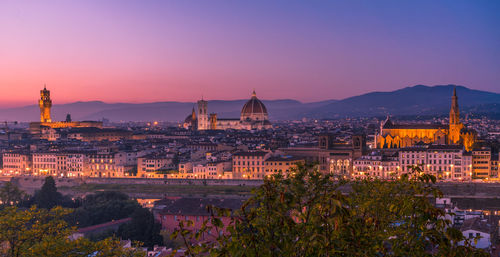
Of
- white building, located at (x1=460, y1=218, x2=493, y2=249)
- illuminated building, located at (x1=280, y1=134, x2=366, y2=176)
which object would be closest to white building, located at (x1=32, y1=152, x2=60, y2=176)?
illuminated building, located at (x1=280, y1=134, x2=366, y2=176)

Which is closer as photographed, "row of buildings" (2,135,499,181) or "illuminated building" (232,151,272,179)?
"row of buildings" (2,135,499,181)

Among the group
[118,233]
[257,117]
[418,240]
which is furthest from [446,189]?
[257,117]

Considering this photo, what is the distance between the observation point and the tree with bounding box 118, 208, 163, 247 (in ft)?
95.3

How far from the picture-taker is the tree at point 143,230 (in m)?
29.1

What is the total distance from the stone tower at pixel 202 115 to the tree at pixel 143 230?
339ft

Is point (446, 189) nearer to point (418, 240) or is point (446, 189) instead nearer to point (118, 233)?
Result: point (118, 233)

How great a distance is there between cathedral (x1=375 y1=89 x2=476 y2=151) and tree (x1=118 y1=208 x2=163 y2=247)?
38.7 metres

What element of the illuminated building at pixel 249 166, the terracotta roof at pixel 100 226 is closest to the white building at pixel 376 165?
the illuminated building at pixel 249 166

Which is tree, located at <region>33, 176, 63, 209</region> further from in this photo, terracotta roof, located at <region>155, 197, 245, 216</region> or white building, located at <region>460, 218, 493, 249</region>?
white building, located at <region>460, 218, 493, 249</region>

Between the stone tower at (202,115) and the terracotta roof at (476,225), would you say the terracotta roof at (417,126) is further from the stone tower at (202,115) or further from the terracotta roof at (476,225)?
the stone tower at (202,115)

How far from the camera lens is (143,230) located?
29500 mm

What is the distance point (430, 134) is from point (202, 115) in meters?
75.8

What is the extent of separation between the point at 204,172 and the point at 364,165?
1538cm

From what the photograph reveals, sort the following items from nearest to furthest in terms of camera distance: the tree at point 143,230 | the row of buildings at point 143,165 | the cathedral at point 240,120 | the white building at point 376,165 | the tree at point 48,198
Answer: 1. the tree at point 143,230
2. the tree at point 48,198
3. the white building at point 376,165
4. the row of buildings at point 143,165
5. the cathedral at point 240,120
